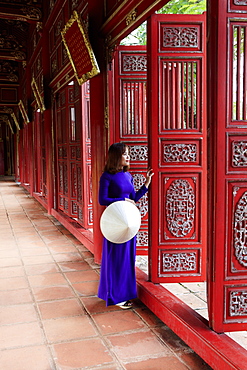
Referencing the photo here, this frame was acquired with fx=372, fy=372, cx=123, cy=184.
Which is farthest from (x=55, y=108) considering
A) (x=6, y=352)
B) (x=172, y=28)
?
(x=6, y=352)

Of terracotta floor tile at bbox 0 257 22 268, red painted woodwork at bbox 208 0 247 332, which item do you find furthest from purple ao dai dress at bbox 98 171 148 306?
terracotta floor tile at bbox 0 257 22 268

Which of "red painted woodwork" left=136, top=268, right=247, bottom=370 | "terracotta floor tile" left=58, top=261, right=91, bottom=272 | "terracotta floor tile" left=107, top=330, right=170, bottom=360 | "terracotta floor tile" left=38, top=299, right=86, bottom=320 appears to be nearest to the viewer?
"red painted woodwork" left=136, top=268, right=247, bottom=370

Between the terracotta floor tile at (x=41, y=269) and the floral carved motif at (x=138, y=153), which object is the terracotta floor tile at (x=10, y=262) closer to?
the terracotta floor tile at (x=41, y=269)

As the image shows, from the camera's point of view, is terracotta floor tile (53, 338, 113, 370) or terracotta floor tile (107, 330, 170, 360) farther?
terracotta floor tile (107, 330, 170, 360)

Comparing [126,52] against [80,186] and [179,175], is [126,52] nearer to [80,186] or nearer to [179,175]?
[179,175]

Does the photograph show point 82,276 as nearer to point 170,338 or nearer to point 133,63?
point 170,338

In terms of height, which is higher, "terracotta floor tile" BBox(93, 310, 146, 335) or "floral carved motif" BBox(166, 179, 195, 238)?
"floral carved motif" BBox(166, 179, 195, 238)

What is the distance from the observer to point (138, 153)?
13.7ft

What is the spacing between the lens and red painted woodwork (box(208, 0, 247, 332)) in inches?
80.6

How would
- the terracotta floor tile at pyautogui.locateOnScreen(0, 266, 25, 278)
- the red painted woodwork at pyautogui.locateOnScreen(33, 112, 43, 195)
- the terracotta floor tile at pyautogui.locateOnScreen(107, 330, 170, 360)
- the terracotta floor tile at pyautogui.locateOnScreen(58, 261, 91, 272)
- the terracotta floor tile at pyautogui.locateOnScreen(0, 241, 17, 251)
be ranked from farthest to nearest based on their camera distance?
1. the red painted woodwork at pyautogui.locateOnScreen(33, 112, 43, 195)
2. the terracotta floor tile at pyautogui.locateOnScreen(0, 241, 17, 251)
3. the terracotta floor tile at pyautogui.locateOnScreen(58, 261, 91, 272)
4. the terracotta floor tile at pyautogui.locateOnScreen(0, 266, 25, 278)
5. the terracotta floor tile at pyautogui.locateOnScreen(107, 330, 170, 360)

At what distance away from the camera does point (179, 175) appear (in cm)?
325

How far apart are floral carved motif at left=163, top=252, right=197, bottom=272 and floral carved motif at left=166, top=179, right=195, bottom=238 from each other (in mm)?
184

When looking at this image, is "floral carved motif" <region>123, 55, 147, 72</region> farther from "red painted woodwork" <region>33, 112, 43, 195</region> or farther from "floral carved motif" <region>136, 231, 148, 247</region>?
"red painted woodwork" <region>33, 112, 43, 195</region>

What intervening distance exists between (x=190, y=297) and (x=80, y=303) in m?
0.96
